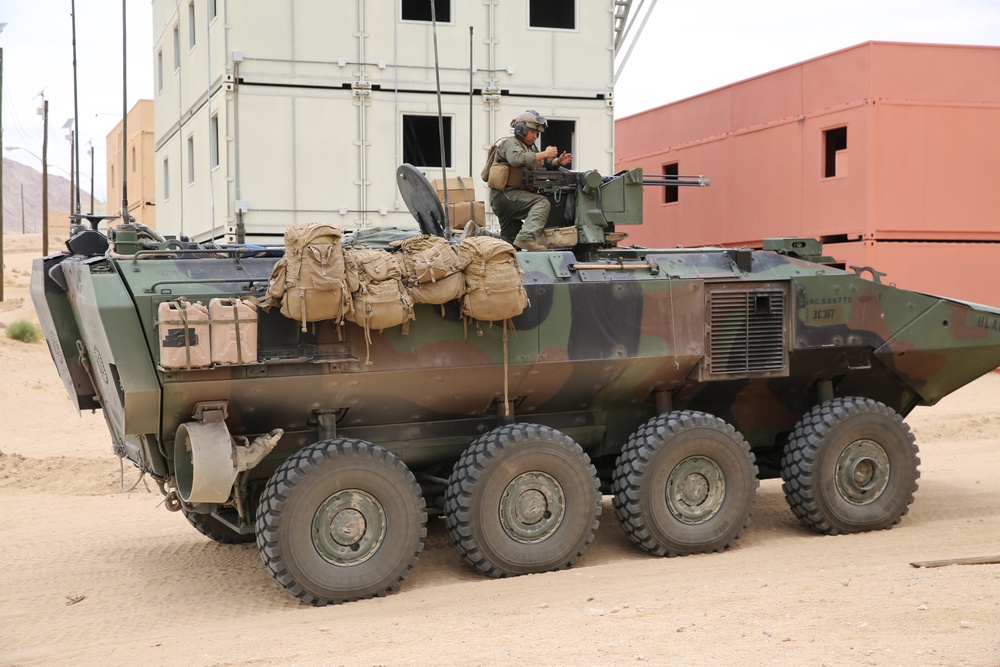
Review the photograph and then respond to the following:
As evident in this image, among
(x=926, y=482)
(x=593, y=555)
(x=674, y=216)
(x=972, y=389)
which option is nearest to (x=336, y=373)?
(x=593, y=555)

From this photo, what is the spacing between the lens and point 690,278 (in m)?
7.82

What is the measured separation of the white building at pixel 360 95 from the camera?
1616cm

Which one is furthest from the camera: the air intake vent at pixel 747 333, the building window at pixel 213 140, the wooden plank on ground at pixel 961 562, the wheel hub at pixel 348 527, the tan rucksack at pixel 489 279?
the building window at pixel 213 140

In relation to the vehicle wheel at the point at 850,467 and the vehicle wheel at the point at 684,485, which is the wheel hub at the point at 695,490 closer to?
the vehicle wheel at the point at 684,485

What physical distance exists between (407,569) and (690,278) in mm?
2678

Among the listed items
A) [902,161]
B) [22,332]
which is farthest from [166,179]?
[902,161]

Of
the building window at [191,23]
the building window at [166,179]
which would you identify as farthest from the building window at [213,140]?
the building window at [166,179]

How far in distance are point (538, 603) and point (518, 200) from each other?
3.12 meters

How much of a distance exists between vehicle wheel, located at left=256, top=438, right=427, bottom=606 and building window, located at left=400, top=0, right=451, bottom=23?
11475mm

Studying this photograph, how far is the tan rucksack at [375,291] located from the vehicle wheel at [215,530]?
Result: 2421 millimetres

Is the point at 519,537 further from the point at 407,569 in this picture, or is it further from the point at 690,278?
the point at 690,278

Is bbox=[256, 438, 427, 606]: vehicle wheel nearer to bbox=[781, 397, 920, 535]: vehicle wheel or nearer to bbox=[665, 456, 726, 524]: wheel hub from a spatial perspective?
bbox=[665, 456, 726, 524]: wheel hub

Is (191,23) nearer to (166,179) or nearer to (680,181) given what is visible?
(166,179)

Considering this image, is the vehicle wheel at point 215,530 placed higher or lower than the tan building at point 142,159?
lower
